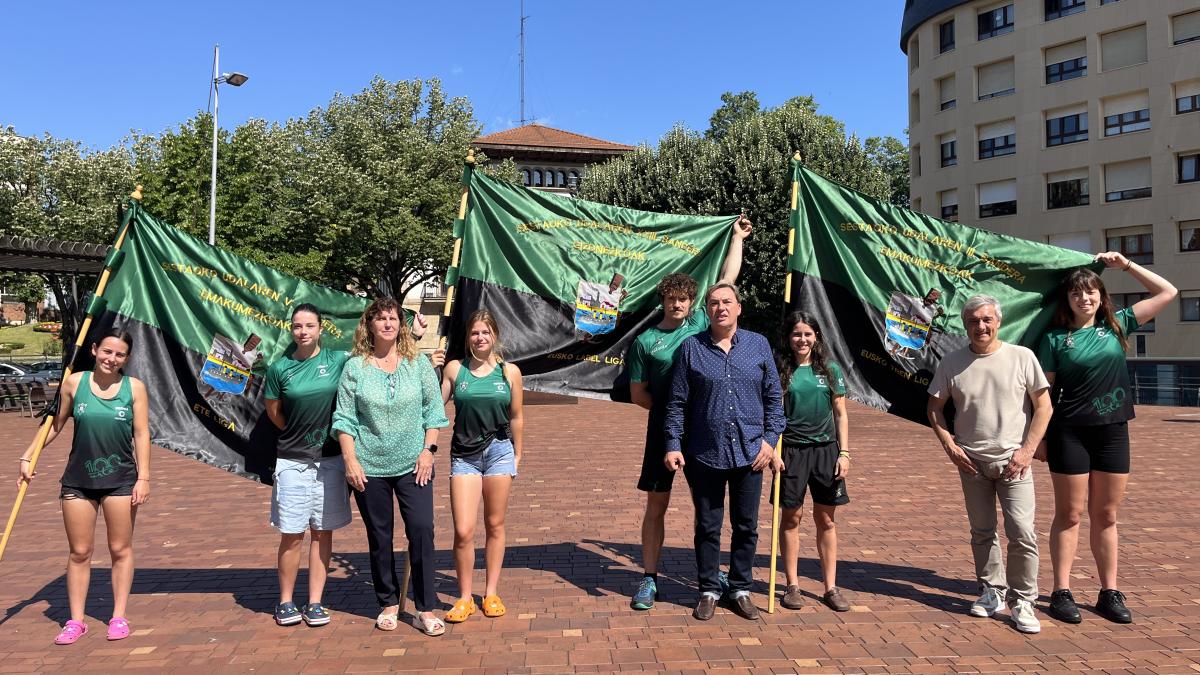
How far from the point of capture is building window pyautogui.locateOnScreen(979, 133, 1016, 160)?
3794cm

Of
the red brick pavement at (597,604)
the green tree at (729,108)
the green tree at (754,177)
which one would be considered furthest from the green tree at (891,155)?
the red brick pavement at (597,604)

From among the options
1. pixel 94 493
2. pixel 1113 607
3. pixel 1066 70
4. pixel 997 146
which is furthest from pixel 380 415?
pixel 997 146

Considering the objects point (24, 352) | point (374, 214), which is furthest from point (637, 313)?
point (24, 352)

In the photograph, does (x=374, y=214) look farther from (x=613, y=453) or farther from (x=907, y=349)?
(x=907, y=349)

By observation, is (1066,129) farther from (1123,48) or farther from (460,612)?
(460,612)

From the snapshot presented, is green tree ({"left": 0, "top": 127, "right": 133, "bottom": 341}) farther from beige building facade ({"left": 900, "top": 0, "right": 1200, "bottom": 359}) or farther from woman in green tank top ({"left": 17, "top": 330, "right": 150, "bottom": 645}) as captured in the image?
beige building facade ({"left": 900, "top": 0, "right": 1200, "bottom": 359})

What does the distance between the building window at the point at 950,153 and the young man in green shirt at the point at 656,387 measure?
38.0m

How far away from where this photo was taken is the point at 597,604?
576 centimetres

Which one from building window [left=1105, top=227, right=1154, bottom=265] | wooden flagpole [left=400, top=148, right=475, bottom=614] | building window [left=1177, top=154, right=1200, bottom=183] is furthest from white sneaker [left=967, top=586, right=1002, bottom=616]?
building window [left=1177, top=154, right=1200, bottom=183]

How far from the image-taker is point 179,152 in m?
30.3

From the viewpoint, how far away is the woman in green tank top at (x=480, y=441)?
212 inches

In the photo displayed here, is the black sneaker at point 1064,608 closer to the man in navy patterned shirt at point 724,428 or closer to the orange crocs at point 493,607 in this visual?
the man in navy patterned shirt at point 724,428

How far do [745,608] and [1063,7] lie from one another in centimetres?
3843

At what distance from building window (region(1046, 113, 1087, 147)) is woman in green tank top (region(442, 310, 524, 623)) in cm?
3712
